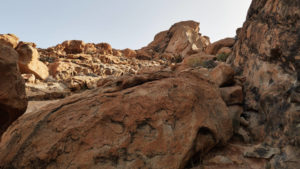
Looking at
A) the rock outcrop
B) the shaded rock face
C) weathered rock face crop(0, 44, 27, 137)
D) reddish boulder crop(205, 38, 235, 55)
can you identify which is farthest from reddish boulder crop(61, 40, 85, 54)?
the shaded rock face

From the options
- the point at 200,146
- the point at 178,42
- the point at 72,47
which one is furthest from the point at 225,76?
the point at 178,42

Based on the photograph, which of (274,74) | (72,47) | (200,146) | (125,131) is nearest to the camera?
(125,131)

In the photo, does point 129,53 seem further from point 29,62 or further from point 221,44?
point 29,62

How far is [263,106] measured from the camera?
3.03 metres

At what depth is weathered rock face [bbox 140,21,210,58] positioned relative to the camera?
98.4ft

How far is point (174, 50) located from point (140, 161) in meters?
29.9

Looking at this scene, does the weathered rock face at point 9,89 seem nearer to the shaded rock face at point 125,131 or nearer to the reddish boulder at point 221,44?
the shaded rock face at point 125,131

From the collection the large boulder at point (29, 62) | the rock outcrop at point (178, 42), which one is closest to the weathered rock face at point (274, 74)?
the large boulder at point (29, 62)

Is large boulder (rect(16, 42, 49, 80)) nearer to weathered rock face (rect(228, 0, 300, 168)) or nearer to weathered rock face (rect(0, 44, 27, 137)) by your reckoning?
weathered rock face (rect(0, 44, 27, 137))

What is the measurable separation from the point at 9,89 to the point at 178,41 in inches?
1168

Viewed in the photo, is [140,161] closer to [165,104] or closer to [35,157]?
[165,104]

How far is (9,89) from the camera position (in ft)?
10.5

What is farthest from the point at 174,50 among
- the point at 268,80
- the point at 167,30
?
the point at 268,80

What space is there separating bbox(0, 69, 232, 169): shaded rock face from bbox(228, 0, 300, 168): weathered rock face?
629 millimetres
